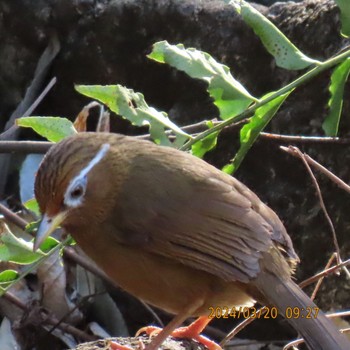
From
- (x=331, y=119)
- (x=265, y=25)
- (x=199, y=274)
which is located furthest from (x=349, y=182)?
(x=199, y=274)

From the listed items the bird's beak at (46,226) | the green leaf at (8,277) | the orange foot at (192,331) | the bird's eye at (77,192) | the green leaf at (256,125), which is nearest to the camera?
the bird's beak at (46,226)

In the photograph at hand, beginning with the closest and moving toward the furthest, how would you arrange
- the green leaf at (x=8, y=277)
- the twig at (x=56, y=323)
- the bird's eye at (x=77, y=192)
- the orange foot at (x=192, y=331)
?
the bird's eye at (x=77, y=192)
the orange foot at (x=192, y=331)
the green leaf at (x=8, y=277)
the twig at (x=56, y=323)

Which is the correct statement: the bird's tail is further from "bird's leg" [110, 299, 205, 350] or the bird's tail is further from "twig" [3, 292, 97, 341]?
"twig" [3, 292, 97, 341]

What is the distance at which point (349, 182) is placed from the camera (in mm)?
5359

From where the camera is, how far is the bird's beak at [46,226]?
13.2 feet

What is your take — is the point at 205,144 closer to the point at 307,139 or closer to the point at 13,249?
the point at 307,139

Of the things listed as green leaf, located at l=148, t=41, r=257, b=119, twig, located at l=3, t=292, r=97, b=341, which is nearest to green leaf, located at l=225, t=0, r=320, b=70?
green leaf, located at l=148, t=41, r=257, b=119

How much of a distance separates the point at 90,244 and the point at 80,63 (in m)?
2.12

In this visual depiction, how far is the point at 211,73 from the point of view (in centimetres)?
477

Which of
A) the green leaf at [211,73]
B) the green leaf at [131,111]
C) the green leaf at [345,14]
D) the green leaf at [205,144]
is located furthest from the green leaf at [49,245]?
the green leaf at [345,14]

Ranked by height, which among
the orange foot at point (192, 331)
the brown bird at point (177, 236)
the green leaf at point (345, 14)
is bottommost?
the orange foot at point (192, 331)

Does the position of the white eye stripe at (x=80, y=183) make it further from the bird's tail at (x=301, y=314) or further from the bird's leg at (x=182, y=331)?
the bird's tail at (x=301, y=314)

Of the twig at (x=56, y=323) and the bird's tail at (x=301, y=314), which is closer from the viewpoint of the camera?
the bird's tail at (x=301, y=314)

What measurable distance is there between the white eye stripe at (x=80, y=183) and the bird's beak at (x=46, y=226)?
0.20 ft
